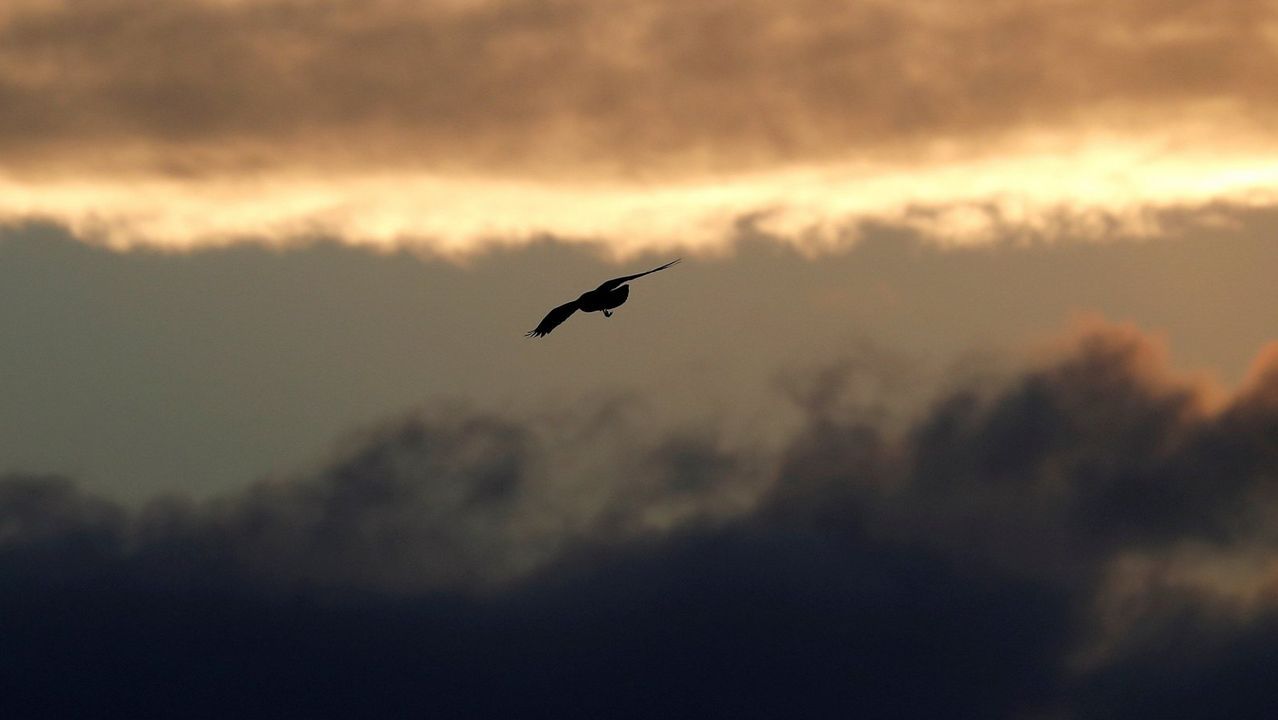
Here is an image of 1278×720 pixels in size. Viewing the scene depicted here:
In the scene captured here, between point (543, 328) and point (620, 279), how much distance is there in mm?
5027

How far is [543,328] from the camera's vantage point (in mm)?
81625

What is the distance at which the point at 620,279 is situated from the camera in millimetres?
79000
